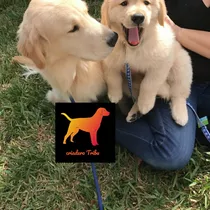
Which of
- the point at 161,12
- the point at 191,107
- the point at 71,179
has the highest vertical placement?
the point at 161,12

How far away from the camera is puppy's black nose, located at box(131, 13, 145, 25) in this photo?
1665 mm

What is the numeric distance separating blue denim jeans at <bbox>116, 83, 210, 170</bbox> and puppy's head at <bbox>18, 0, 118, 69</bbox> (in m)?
Result: 0.55

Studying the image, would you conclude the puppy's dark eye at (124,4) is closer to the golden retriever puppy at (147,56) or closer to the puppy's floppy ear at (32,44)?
the golden retriever puppy at (147,56)

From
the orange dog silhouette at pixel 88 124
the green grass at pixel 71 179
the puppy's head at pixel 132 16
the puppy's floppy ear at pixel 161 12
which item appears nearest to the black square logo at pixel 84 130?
the orange dog silhouette at pixel 88 124

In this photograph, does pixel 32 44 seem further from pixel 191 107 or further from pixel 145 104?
pixel 191 107

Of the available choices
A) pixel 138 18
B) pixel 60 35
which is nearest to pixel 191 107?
pixel 138 18

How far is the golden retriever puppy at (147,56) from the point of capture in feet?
5.73

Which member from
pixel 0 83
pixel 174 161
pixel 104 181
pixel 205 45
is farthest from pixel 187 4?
pixel 0 83

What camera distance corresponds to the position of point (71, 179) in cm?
210

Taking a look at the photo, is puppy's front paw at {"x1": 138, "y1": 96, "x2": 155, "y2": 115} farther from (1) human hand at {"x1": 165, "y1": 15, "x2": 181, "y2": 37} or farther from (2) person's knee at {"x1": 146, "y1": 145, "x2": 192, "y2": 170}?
(1) human hand at {"x1": 165, "y1": 15, "x2": 181, "y2": 37}

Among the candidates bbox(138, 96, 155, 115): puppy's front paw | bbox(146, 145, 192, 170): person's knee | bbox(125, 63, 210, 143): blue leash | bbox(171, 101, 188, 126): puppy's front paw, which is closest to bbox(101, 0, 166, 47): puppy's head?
bbox(125, 63, 210, 143): blue leash

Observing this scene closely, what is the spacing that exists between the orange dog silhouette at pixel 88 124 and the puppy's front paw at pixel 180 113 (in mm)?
455

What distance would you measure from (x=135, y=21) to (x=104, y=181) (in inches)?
36.5

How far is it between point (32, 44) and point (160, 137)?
0.89 metres
